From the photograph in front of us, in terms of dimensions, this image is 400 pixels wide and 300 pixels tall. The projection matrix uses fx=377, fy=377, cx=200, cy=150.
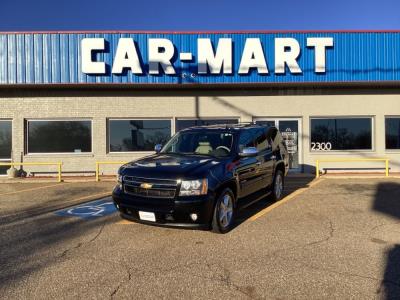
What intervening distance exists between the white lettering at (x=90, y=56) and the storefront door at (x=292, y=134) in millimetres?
6346

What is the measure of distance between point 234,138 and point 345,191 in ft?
15.9

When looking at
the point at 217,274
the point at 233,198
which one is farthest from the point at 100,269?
the point at 233,198

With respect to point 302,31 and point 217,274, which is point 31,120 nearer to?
point 302,31

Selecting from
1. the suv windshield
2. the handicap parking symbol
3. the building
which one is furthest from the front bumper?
the building

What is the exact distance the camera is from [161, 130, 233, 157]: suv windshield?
702cm

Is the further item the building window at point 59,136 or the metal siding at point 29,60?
the building window at point 59,136

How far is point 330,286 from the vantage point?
4.14m

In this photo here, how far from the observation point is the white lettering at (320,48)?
46.0ft

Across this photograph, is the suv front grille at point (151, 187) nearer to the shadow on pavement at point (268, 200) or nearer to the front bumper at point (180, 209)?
the front bumper at point (180, 209)

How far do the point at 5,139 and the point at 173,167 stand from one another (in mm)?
11487

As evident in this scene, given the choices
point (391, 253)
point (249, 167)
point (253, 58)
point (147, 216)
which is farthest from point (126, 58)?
point (391, 253)

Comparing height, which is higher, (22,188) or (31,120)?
(31,120)

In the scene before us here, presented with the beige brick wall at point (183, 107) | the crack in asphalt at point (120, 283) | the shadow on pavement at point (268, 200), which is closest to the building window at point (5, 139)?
the beige brick wall at point (183, 107)

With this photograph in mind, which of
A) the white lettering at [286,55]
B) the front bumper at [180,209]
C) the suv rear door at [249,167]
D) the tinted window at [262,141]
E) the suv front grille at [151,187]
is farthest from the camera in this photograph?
the white lettering at [286,55]
